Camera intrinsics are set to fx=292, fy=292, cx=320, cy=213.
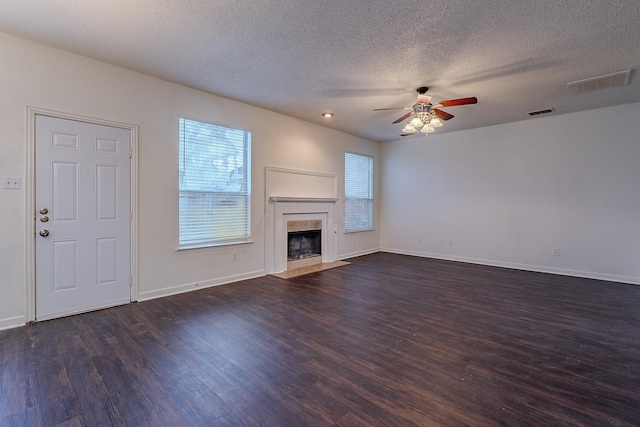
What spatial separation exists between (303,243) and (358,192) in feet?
6.96

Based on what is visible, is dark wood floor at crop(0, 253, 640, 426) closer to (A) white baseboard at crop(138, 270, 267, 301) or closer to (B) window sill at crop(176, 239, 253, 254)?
(A) white baseboard at crop(138, 270, 267, 301)

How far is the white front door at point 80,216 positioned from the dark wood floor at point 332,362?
0.90 ft

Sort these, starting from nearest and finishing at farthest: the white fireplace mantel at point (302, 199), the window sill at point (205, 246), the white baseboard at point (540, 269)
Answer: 1. the window sill at point (205, 246)
2. the white baseboard at point (540, 269)
3. the white fireplace mantel at point (302, 199)

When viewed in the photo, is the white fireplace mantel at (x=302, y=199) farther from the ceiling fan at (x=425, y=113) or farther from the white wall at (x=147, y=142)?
the ceiling fan at (x=425, y=113)

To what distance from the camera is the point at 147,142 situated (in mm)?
3691

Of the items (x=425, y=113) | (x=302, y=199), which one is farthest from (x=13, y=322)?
(x=425, y=113)

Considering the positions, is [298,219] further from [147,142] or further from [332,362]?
[332,362]

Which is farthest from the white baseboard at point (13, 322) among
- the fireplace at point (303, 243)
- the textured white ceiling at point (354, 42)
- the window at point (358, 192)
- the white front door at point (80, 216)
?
the window at point (358, 192)

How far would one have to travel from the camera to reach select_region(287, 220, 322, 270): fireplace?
5.42 meters

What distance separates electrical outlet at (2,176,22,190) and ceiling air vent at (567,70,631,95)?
6447mm

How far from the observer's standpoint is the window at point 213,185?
4.07 meters

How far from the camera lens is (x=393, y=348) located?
247cm

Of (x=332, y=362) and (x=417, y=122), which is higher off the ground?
(x=417, y=122)

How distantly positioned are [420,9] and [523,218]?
186 inches
